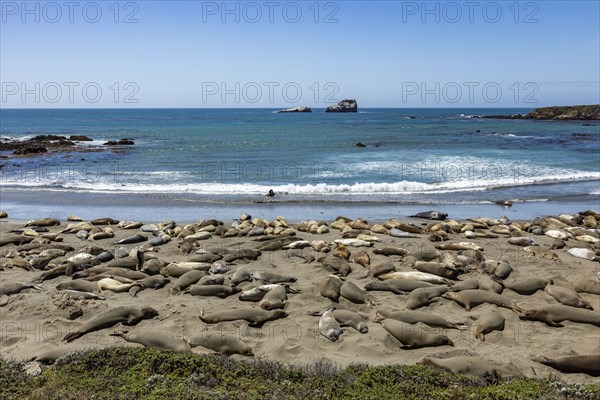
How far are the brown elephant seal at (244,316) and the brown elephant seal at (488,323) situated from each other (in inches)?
115

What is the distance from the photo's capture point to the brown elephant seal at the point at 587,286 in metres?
8.06

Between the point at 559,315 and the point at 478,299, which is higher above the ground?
the point at 478,299

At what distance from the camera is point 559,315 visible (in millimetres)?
7047

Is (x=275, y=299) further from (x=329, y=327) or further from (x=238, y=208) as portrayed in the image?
(x=238, y=208)

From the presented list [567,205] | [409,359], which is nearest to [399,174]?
[567,205]

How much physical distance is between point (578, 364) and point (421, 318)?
1.99 m

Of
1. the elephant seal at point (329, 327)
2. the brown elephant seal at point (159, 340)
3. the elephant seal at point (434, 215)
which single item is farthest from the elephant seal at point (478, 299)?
the elephant seal at point (434, 215)

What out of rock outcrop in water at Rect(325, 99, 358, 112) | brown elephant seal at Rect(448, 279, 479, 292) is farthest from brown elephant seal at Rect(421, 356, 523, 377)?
rock outcrop in water at Rect(325, 99, 358, 112)

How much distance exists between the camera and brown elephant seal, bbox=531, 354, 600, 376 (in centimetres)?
559

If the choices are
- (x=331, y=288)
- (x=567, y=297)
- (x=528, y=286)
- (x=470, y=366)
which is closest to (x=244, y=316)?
(x=331, y=288)

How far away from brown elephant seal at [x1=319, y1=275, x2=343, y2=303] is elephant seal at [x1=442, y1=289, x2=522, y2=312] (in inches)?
72.9

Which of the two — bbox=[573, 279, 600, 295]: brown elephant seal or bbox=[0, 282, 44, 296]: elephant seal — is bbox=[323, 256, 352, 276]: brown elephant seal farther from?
bbox=[0, 282, 44, 296]: elephant seal

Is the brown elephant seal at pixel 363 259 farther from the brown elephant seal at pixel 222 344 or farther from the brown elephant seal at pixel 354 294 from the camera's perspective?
the brown elephant seal at pixel 222 344

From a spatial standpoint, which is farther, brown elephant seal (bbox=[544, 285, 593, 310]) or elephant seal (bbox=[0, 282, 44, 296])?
elephant seal (bbox=[0, 282, 44, 296])
